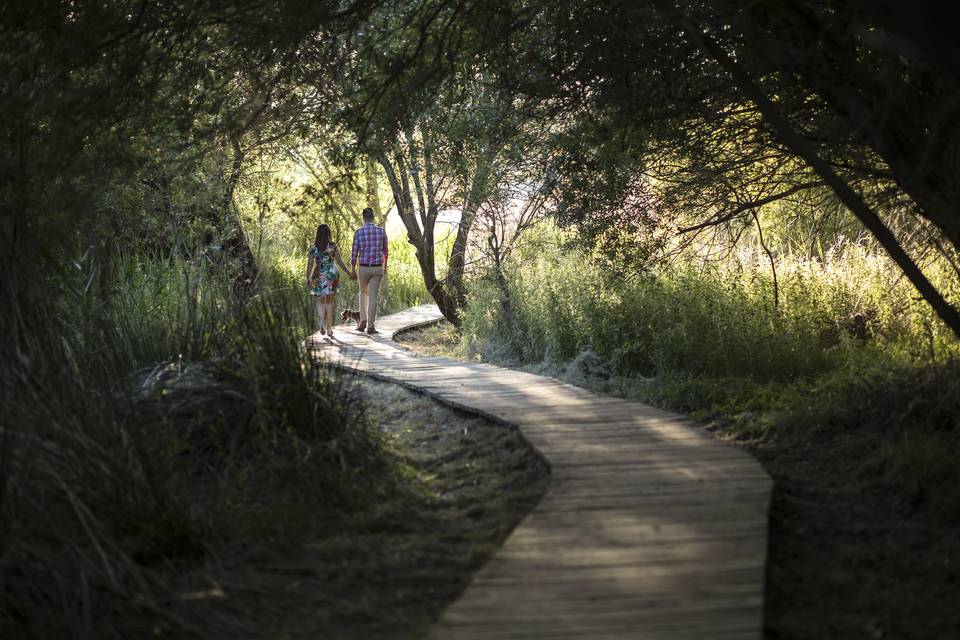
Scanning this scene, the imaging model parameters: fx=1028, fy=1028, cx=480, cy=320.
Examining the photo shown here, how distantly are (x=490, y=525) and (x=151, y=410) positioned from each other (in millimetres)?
2148

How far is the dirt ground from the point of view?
3736mm

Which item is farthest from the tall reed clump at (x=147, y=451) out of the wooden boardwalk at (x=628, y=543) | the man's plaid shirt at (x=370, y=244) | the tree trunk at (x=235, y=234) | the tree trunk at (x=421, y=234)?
the tree trunk at (x=421, y=234)

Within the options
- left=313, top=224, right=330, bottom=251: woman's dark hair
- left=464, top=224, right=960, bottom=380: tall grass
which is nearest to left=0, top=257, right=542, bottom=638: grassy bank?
left=464, top=224, right=960, bottom=380: tall grass

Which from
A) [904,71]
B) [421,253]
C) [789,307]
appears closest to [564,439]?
[904,71]

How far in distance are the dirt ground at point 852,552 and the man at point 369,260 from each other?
8.26m

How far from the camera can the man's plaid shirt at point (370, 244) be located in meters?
13.8

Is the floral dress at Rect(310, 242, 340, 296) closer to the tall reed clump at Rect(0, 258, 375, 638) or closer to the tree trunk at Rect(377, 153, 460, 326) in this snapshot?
the tree trunk at Rect(377, 153, 460, 326)

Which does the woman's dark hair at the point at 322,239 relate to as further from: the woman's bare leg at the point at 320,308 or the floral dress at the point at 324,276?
the woman's bare leg at the point at 320,308

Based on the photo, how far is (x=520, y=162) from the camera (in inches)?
414

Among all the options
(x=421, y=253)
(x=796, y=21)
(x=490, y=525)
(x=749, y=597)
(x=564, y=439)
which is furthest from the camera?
(x=421, y=253)

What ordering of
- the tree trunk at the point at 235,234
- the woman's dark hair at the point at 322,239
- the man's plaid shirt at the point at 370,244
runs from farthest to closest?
the man's plaid shirt at the point at 370,244 < the woman's dark hair at the point at 322,239 < the tree trunk at the point at 235,234

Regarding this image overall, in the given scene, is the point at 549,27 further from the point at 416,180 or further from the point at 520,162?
the point at 416,180

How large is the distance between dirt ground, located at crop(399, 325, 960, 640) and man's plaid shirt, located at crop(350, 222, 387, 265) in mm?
8257

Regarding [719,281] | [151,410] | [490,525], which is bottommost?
Result: [490,525]
